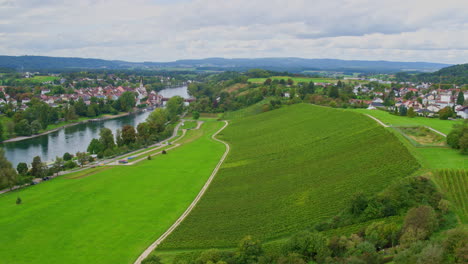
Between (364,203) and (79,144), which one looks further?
(79,144)

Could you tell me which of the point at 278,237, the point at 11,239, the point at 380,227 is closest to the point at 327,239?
the point at 380,227

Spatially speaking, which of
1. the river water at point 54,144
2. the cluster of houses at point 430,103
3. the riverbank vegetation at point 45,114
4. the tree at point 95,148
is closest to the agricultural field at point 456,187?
the cluster of houses at point 430,103

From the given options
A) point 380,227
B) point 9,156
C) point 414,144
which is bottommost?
point 9,156

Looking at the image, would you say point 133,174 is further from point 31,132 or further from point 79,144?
point 31,132

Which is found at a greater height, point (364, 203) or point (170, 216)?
point (364, 203)

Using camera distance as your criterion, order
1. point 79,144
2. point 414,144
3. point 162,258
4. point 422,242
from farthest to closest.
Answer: point 79,144
point 414,144
point 162,258
point 422,242

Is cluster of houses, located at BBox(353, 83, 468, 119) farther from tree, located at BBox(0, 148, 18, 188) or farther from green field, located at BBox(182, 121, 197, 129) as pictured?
tree, located at BBox(0, 148, 18, 188)

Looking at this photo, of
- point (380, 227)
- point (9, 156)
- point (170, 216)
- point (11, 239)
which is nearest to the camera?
point (380, 227)
